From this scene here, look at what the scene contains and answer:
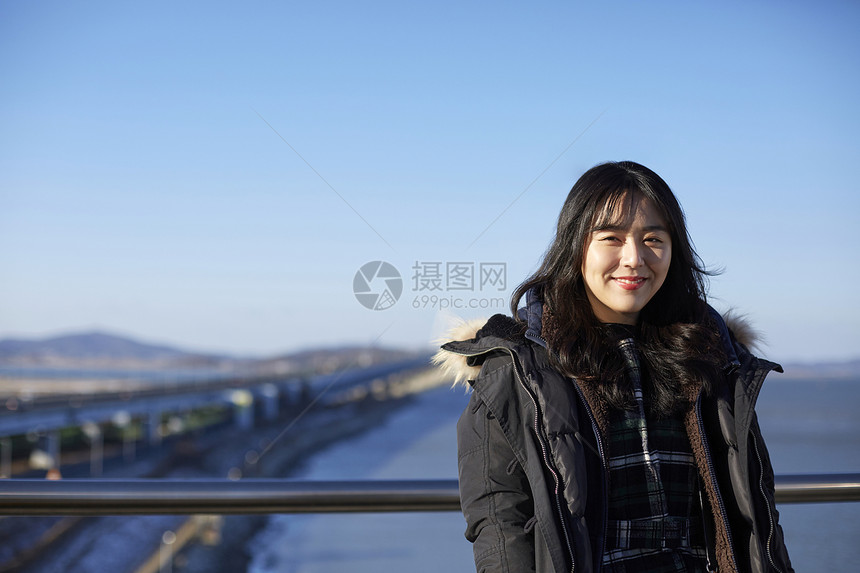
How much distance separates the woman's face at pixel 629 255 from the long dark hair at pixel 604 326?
14mm

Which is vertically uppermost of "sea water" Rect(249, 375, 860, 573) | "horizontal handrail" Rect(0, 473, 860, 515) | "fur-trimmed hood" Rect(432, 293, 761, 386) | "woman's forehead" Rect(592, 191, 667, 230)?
"woman's forehead" Rect(592, 191, 667, 230)

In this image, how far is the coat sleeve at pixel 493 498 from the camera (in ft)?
3.57

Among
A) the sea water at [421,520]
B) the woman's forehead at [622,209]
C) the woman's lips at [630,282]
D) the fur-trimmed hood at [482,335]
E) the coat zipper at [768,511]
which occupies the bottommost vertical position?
the sea water at [421,520]

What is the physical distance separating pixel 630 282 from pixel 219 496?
3.29 feet

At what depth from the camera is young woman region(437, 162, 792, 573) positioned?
43.9 inches

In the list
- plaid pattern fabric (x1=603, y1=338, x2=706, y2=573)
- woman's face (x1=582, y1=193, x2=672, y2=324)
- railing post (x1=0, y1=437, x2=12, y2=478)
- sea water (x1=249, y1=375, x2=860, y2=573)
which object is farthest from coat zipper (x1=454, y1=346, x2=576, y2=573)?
railing post (x1=0, y1=437, x2=12, y2=478)

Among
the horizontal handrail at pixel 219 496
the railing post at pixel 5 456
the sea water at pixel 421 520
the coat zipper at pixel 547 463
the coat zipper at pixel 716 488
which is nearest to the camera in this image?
the coat zipper at pixel 547 463

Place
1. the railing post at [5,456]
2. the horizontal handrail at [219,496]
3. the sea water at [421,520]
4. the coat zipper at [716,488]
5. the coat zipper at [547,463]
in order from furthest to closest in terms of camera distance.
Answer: the railing post at [5,456], the sea water at [421,520], the horizontal handrail at [219,496], the coat zipper at [716,488], the coat zipper at [547,463]

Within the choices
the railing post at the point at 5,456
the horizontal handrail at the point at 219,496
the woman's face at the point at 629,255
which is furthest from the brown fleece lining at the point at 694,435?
the railing post at the point at 5,456

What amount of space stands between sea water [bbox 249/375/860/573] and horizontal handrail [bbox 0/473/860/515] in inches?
15.1

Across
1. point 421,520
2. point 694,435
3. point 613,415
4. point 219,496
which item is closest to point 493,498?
point 613,415

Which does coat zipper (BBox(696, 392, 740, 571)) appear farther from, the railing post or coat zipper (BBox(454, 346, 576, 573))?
the railing post

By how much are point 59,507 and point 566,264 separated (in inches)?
48.3

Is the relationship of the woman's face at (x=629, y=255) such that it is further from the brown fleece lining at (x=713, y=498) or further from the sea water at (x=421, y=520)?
the sea water at (x=421, y=520)
